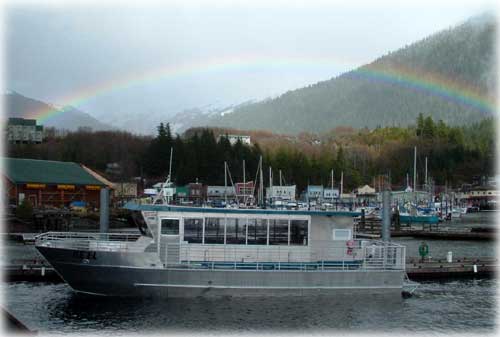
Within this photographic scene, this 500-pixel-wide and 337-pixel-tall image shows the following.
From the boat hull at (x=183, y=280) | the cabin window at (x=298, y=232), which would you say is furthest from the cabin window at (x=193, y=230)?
the cabin window at (x=298, y=232)

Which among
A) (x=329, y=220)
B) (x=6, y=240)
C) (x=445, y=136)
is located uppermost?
(x=445, y=136)

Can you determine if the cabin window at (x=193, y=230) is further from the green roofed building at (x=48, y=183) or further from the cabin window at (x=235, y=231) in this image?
the green roofed building at (x=48, y=183)

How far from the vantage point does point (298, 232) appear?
1038 inches

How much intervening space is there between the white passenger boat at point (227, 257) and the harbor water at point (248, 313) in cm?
54

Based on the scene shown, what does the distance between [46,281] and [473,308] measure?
19271mm

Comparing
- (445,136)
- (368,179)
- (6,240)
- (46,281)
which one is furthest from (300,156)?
(46,281)

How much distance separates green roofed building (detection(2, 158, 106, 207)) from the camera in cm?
7856

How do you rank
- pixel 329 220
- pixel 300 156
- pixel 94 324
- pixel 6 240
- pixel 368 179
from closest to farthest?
1. pixel 94 324
2. pixel 329 220
3. pixel 6 240
4. pixel 300 156
5. pixel 368 179

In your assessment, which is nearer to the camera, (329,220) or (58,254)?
(58,254)

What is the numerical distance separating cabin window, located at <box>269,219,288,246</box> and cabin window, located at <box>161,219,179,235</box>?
12.9 feet

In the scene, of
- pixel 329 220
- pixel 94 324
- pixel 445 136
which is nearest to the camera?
pixel 94 324

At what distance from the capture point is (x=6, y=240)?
50312 mm

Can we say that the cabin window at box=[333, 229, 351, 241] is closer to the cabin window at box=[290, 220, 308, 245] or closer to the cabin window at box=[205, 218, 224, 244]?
the cabin window at box=[290, 220, 308, 245]

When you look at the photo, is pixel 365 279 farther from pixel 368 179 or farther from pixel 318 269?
pixel 368 179
